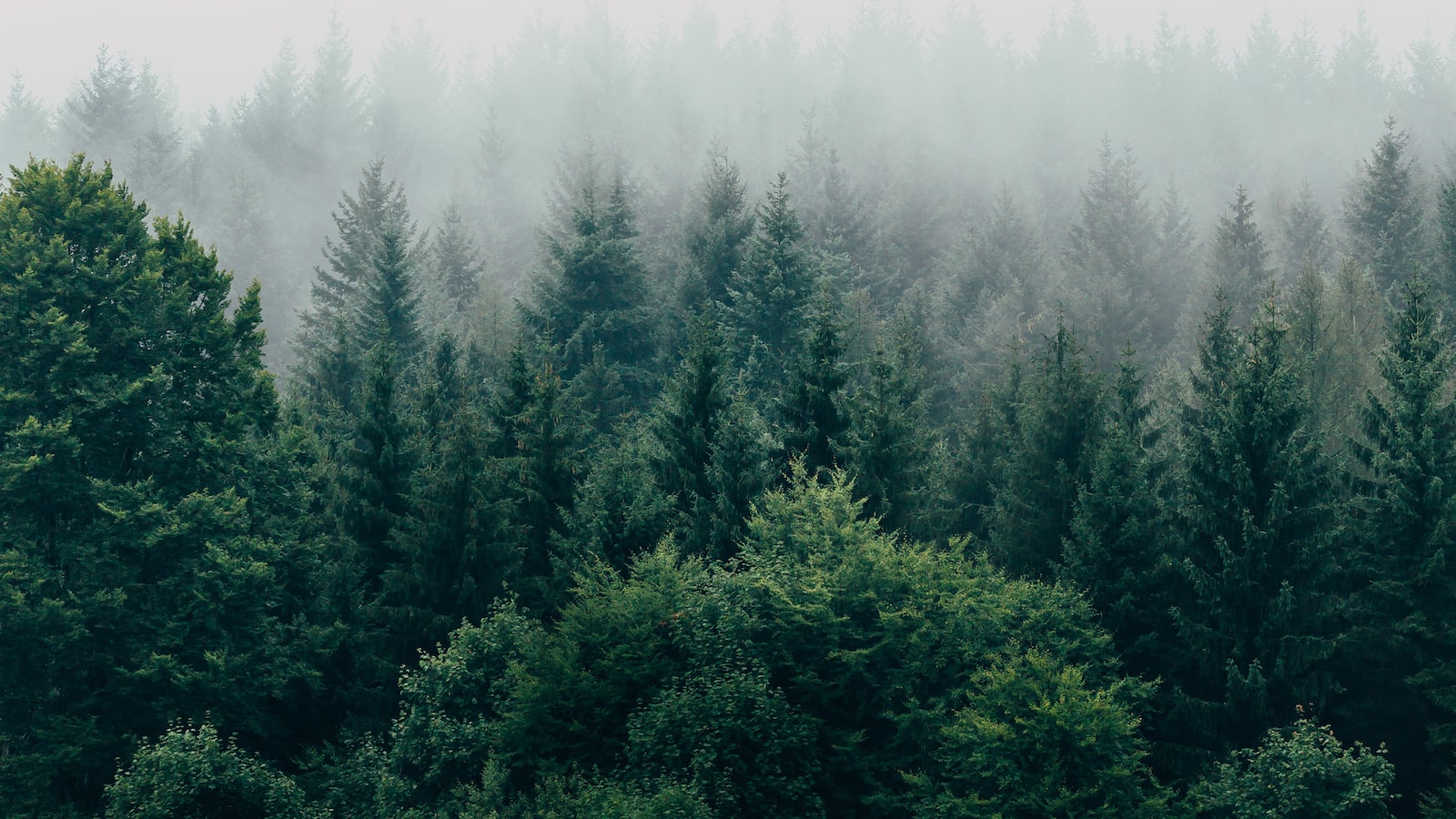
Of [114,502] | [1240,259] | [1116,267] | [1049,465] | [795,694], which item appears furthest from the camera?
[1116,267]

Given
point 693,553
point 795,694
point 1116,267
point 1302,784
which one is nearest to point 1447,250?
point 1116,267

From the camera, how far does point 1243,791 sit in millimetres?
28766

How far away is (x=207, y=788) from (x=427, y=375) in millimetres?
16906

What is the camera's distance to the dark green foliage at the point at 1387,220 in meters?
62.0

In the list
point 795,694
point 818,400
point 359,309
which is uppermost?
point 359,309

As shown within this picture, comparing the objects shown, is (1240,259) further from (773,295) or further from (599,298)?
(599,298)

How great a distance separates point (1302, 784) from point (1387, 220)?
45.6 metres

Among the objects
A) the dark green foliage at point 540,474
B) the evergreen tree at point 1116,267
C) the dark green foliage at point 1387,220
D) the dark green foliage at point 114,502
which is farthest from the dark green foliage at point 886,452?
the dark green foliage at point 1387,220

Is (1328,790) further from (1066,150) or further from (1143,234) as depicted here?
(1066,150)

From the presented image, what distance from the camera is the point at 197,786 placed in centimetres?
2948

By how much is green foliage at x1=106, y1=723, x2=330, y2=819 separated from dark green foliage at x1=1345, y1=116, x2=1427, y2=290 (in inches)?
2182

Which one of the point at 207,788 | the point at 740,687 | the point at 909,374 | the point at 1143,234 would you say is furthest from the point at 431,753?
the point at 1143,234

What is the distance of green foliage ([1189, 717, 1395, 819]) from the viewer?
91.1ft

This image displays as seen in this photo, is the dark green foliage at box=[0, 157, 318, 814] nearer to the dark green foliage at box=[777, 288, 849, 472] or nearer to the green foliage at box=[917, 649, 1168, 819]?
the dark green foliage at box=[777, 288, 849, 472]
